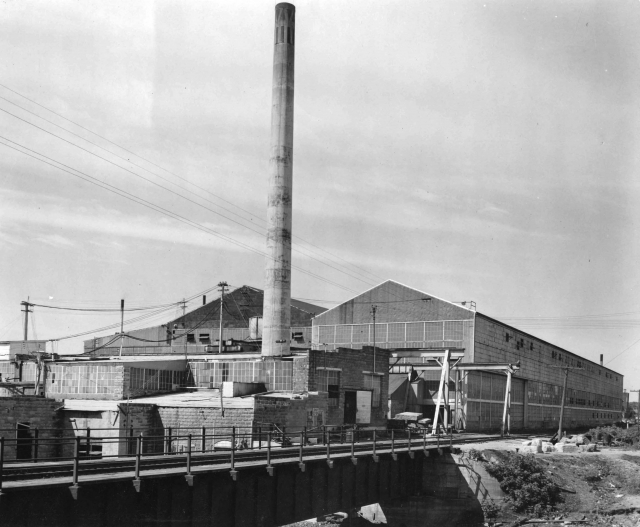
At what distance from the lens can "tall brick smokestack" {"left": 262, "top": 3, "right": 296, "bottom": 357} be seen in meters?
44.2

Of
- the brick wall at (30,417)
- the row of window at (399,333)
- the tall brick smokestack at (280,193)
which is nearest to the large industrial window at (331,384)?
the tall brick smokestack at (280,193)

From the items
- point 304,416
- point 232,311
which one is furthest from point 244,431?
point 232,311

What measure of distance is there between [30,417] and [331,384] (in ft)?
50.7

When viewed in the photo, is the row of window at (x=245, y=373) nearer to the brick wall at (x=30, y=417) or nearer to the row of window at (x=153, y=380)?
the row of window at (x=153, y=380)

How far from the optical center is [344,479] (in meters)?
23.1

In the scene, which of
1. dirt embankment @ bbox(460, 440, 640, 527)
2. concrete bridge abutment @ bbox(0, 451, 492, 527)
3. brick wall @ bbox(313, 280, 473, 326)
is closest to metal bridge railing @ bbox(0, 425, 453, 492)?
concrete bridge abutment @ bbox(0, 451, 492, 527)

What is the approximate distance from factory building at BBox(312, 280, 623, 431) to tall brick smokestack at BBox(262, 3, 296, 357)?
795 cm

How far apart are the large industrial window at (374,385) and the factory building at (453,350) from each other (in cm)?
299

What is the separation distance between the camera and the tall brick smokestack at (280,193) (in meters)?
44.2

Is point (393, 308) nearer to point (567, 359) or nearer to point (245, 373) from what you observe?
point (245, 373)

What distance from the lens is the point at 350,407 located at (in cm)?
4175

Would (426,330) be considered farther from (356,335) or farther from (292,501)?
(292,501)

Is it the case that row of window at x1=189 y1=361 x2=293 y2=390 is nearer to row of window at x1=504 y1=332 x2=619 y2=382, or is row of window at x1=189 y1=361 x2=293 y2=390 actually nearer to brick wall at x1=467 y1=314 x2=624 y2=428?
brick wall at x1=467 y1=314 x2=624 y2=428

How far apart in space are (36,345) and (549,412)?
1978 inches
